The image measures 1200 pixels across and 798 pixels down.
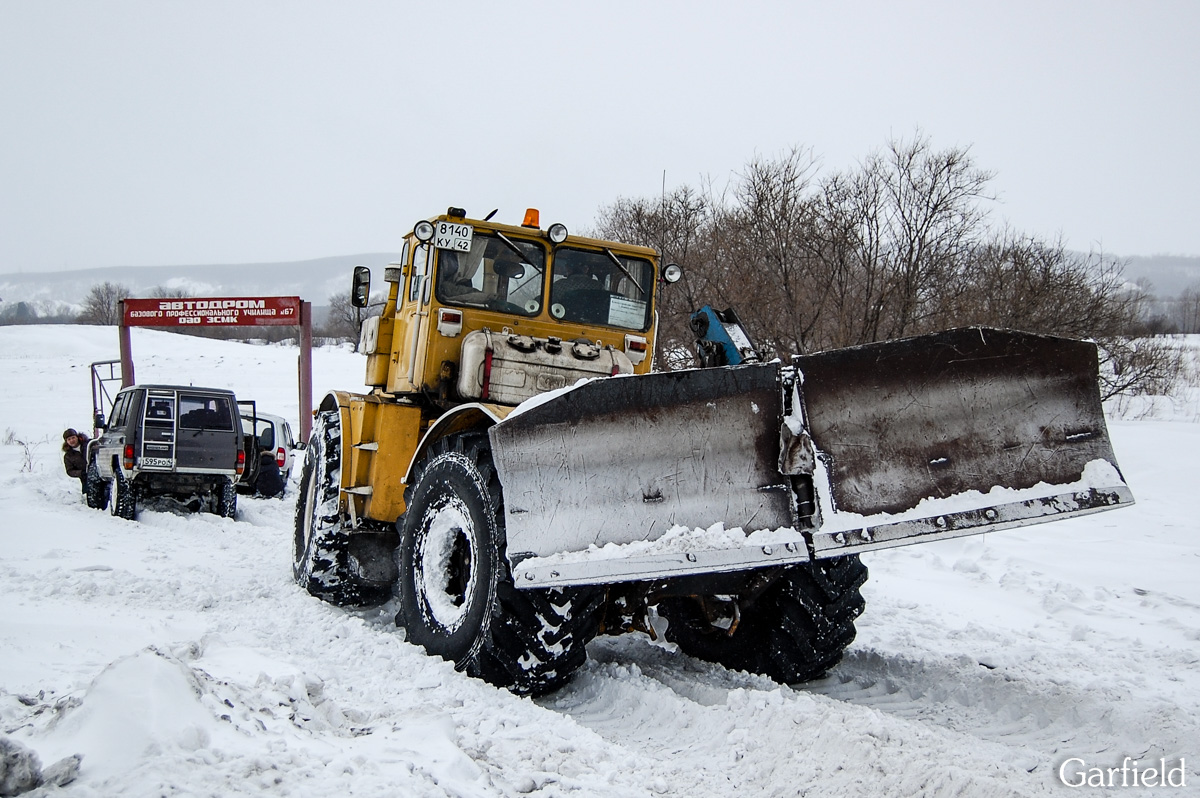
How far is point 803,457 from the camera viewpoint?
375cm

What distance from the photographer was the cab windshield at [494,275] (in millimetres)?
5418

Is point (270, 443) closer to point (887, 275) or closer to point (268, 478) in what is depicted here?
point (268, 478)

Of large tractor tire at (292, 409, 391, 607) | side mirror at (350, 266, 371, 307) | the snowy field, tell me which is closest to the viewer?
the snowy field

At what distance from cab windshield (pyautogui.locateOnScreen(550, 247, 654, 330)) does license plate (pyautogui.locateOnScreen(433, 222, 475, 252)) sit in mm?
605

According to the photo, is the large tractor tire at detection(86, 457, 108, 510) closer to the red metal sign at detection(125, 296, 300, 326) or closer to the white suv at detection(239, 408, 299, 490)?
the white suv at detection(239, 408, 299, 490)

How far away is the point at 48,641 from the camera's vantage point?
421cm

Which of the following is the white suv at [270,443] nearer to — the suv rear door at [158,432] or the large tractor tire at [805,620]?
the suv rear door at [158,432]

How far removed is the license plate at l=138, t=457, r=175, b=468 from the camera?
10781 mm

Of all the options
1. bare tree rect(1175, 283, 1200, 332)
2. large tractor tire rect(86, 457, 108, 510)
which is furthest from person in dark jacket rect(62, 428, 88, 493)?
bare tree rect(1175, 283, 1200, 332)

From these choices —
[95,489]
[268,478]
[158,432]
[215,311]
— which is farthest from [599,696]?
[215,311]

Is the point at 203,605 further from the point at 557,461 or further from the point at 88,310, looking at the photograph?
the point at 88,310

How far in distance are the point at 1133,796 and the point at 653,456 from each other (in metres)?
2.12

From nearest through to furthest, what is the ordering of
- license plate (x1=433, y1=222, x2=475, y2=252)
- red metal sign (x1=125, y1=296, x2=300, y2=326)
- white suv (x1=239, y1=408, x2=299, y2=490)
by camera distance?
license plate (x1=433, y1=222, x2=475, y2=252) → white suv (x1=239, y1=408, x2=299, y2=490) → red metal sign (x1=125, y1=296, x2=300, y2=326)

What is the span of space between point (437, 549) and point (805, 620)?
195cm
